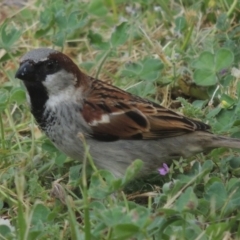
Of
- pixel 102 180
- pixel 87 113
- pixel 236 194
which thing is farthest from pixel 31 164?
pixel 236 194

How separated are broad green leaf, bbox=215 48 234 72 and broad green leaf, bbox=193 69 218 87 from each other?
0.06 metres

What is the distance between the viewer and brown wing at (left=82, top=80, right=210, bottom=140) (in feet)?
12.1

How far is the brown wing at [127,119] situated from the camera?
3678mm

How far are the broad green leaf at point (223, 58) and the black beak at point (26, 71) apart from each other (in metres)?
0.98

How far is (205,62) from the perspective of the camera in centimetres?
417

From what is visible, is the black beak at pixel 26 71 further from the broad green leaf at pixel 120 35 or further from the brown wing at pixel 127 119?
the broad green leaf at pixel 120 35

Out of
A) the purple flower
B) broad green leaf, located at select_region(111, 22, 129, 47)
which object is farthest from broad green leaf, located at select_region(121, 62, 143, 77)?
the purple flower

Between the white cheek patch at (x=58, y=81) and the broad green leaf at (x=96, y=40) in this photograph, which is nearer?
the white cheek patch at (x=58, y=81)

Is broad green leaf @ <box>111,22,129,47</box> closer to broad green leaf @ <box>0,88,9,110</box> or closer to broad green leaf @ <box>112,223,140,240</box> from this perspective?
broad green leaf @ <box>0,88,9,110</box>

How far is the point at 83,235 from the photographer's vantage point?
2975 mm

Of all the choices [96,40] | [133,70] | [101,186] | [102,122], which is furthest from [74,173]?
[96,40]

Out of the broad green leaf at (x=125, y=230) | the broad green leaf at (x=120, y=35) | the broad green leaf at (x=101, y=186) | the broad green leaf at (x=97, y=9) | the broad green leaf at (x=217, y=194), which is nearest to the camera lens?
the broad green leaf at (x=125, y=230)

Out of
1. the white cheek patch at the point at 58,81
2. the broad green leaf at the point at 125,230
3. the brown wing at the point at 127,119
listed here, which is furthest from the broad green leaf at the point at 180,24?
the broad green leaf at the point at 125,230

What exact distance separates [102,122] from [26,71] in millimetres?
381
